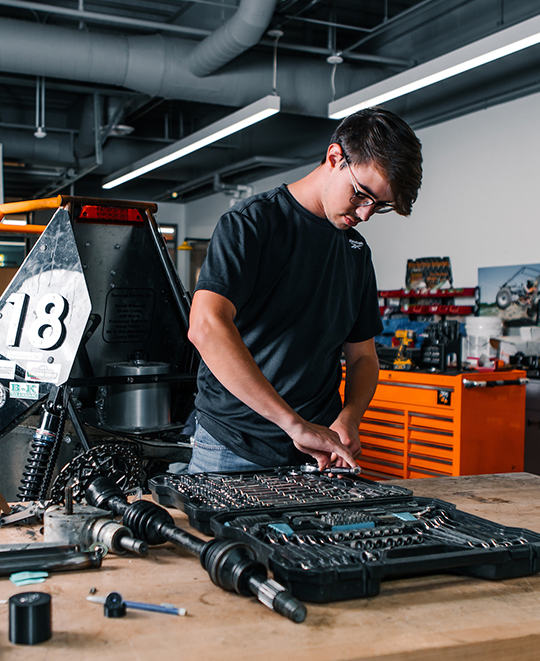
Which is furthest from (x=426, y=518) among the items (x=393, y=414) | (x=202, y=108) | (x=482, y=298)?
(x=202, y=108)

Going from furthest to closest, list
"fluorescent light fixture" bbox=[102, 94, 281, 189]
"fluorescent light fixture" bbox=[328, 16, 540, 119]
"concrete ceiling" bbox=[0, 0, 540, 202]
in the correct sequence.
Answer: "fluorescent light fixture" bbox=[102, 94, 281, 189]
"concrete ceiling" bbox=[0, 0, 540, 202]
"fluorescent light fixture" bbox=[328, 16, 540, 119]

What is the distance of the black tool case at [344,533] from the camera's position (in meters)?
0.82

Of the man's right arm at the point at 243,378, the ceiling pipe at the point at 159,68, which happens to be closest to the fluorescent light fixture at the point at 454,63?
the ceiling pipe at the point at 159,68

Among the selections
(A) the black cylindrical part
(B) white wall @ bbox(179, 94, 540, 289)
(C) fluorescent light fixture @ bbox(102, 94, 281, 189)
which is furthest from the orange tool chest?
(A) the black cylindrical part

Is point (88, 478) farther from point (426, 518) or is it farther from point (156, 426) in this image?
point (156, 426)

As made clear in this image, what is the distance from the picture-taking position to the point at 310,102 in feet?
17.3

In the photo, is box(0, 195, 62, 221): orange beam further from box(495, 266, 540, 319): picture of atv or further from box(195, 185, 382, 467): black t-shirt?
box(495, 266, 540, 319): picture of atv

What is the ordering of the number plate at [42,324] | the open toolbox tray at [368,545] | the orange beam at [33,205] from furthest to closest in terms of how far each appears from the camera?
1. the orange beam at [33,205]
2. the number plate at [42,324]
3. the open toolbox tray at [368,545]

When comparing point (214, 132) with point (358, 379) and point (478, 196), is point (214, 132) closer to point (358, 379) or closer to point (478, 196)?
point (478, 196)

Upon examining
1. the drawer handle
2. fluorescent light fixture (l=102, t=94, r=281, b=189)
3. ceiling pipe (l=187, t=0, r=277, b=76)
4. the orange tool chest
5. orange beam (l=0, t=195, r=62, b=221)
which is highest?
ceiling pipe (l=187, t=0, r=277, b=76)

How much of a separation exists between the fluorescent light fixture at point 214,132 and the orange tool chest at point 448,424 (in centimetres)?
204

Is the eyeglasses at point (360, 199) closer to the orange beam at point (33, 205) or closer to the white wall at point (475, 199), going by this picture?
the orange beam at point (33, 205)

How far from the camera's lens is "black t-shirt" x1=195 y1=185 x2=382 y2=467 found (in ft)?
4.58

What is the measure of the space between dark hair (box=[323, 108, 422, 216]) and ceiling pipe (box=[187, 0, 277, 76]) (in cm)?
298
